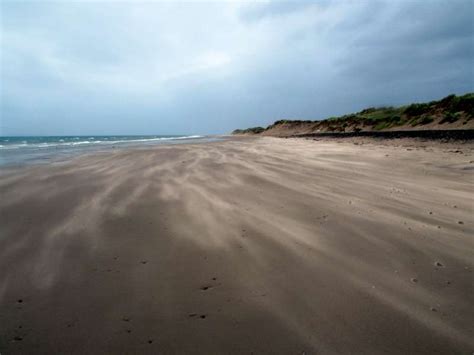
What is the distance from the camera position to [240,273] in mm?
2705

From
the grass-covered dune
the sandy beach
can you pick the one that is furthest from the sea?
the grass-covered dune

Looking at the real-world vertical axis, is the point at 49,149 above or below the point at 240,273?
above

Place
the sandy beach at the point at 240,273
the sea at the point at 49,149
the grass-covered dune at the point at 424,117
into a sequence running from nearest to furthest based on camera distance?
the sandy beach at the point at 240,273 < the sea at the point at 49,149 < the grass-covered dune at the point at 424,117

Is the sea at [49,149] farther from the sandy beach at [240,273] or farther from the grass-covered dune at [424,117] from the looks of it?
the grass-covered dune at [424,117]

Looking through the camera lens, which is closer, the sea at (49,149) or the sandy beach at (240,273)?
the sandy beach at (240,273)

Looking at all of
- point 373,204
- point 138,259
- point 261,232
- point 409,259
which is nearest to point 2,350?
point 138,259

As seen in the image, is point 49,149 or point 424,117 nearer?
point 424,117

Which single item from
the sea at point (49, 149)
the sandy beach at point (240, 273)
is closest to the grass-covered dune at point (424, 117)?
the sandy beach at point (240, 273)

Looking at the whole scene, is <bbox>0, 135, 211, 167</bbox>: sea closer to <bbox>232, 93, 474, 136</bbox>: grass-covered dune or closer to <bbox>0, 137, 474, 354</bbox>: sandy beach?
<bbox>0, 137, 474, 354</bbox>: sandy beach

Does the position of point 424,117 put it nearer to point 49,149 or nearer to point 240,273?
point 240,273

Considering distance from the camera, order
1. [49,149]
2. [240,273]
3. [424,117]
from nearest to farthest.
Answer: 1. [240,273]
2. [424,117]
3. [49,149]

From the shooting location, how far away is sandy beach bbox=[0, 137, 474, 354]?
6.29 ft

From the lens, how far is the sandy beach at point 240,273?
6.29ft

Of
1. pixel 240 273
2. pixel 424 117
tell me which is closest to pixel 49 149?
pixel 240 273
